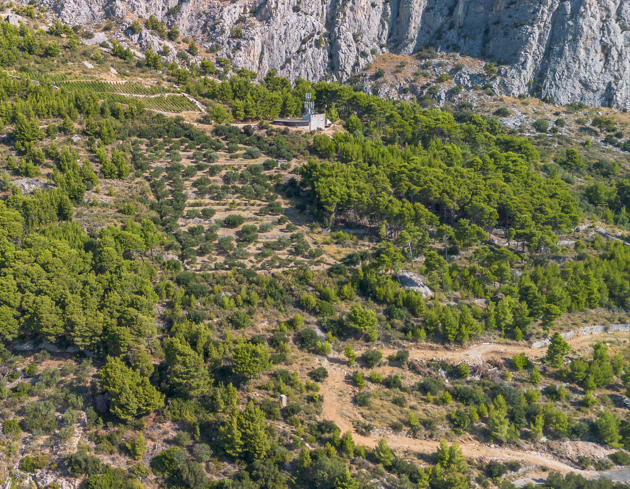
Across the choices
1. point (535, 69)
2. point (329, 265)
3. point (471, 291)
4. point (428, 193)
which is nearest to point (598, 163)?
point (535, 69)

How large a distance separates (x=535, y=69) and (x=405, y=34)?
28.6m

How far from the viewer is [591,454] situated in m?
37.3

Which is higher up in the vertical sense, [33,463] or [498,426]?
[498,426]

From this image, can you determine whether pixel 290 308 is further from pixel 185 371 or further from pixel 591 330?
pixel 591 330

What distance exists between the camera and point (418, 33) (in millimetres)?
115438

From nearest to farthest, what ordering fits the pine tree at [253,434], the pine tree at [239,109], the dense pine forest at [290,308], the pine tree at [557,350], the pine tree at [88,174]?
1. the pine tree at [253,434]
2. the dense pine forest at [290,308]
3. the pine tree at [557,350]
4. the pine tree at [88,174]
5. the pine tree at [239,109]

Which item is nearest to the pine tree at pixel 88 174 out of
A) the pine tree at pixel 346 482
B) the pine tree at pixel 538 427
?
the pine tree at pixel 346 482

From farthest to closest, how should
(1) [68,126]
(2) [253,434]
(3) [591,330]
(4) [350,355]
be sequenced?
(1) [68,126] < (3) [591,330] < (4) [350,355] < (2) [253,434]

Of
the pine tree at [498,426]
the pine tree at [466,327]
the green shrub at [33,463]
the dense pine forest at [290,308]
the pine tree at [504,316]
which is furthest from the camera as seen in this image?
the pine tree at [504,316]

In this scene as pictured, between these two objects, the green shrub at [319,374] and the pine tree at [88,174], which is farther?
the pine tree at [88,174]

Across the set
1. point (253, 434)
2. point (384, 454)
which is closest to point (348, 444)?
point (384, 454)

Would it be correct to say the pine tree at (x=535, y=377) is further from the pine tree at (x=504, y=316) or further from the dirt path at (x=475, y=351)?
the pine tree at (x=504, y=316)

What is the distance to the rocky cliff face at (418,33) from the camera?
103 metres

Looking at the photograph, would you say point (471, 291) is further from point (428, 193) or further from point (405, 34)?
point (405, 34)
